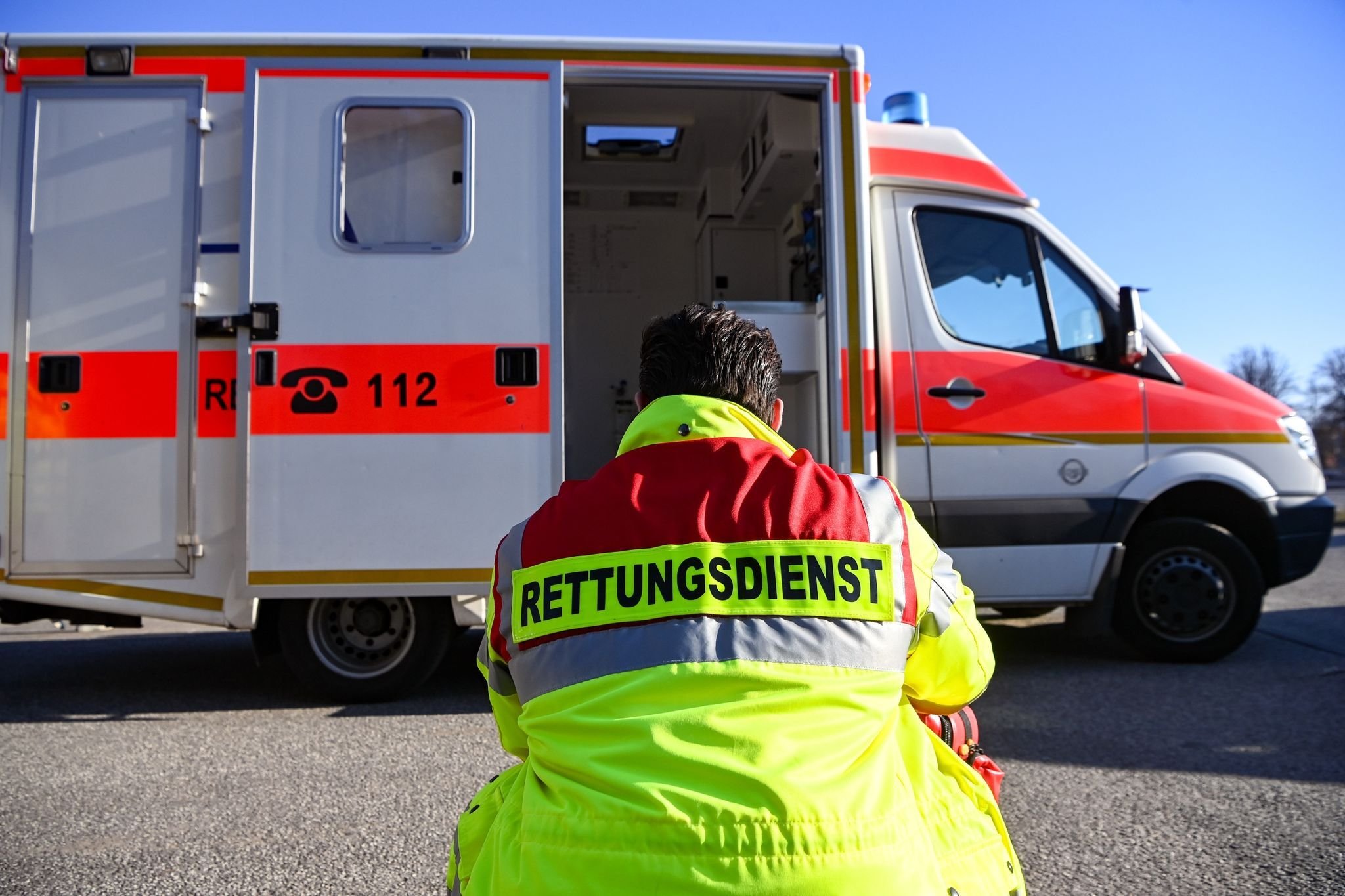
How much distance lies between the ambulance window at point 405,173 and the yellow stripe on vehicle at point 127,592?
66.6 inches

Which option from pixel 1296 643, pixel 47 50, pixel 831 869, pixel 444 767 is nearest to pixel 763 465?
pixel 831 869

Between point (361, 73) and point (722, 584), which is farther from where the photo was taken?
point (361, 73)

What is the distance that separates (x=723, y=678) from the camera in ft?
4.11

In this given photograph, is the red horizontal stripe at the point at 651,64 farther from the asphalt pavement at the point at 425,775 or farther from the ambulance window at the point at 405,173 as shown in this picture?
the asphalt pavement at the point at 425,775

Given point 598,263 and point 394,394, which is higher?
point 598,263

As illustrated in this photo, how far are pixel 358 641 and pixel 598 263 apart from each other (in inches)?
129

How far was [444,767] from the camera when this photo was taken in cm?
366

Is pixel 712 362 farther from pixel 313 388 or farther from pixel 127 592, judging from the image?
pixel 127 592

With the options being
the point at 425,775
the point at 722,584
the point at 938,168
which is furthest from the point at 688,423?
the point at 938,168

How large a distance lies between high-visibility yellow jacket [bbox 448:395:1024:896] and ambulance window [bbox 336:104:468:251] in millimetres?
3175

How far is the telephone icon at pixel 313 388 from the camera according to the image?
421 centimetres

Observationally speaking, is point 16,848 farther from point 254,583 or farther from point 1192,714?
point 1192,714

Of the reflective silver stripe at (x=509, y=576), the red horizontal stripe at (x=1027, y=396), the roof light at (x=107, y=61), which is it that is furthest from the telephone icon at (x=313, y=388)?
the reflective silver stripe at (x=509, y=576)

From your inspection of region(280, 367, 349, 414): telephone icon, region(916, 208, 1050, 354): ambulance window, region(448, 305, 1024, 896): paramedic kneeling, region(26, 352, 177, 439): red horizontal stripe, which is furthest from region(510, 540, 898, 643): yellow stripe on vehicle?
region(916, 208, 1050, 354): ambulance window
